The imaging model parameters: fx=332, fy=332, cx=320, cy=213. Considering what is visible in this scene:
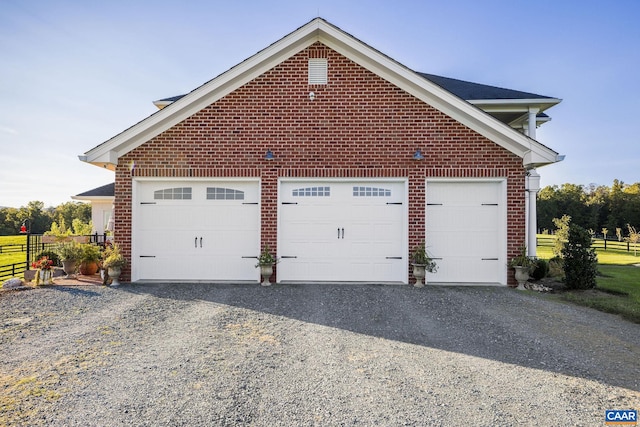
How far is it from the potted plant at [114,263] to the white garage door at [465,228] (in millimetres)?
7209

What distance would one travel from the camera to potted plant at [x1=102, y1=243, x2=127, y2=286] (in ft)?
24.7

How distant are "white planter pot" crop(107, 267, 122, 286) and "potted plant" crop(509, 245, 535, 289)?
359 inches

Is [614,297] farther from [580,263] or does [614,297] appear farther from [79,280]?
[79,280]

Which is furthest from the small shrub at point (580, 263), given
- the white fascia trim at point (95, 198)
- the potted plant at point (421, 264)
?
the white fascia trim at point (95, 198)

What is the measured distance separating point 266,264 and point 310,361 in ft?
12.8

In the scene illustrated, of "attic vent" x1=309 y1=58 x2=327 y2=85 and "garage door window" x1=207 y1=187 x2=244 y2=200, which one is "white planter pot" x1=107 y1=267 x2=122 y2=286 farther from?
"attic vent" x1=309 y1=58 x2=327 y2=85

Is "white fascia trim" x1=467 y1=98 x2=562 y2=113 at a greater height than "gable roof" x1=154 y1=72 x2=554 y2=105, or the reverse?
"gable roof" x1=154 y1=72 x2=554 y2=105

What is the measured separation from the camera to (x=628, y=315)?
586cm

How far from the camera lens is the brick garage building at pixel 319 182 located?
7.92 meters

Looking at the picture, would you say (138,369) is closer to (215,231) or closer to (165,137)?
(215,231)

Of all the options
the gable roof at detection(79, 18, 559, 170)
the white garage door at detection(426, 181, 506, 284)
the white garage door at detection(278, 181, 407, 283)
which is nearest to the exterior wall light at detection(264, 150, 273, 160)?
the white garage door at detection(278, 181, 407, 283)

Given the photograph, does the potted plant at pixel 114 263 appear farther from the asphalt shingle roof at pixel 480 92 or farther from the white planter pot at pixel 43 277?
the asphalt shingle roof at pixel 480 92

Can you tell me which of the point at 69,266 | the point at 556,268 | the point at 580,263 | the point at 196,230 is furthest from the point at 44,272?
the point at 556,268

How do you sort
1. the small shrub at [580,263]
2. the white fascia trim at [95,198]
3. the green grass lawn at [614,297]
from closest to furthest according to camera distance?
the green grass lawn at [614,297] → the small shrub at [580,263] → the white fascia trim at [95,198]
